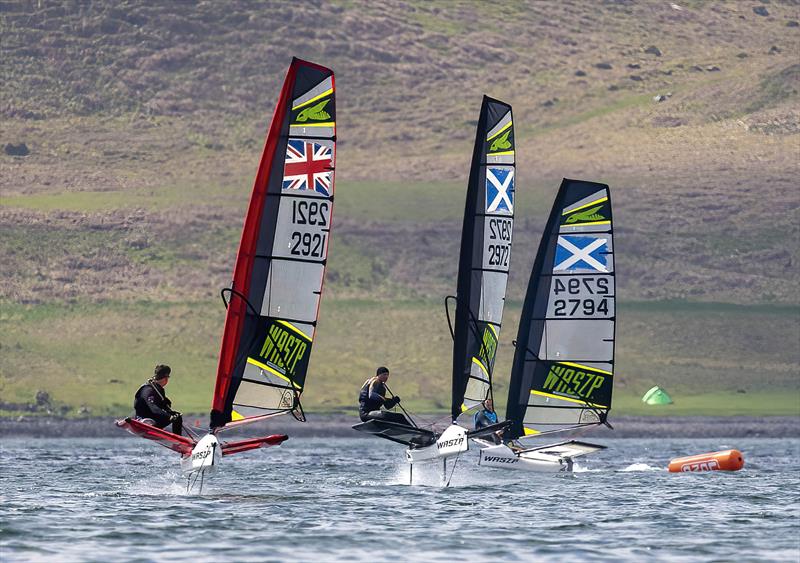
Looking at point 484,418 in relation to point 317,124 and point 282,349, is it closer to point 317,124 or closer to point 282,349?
point 282,349

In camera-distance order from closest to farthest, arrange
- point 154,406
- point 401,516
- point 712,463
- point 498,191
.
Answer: point 401,516 < point 154,406 < point 498,191 < point 712,463

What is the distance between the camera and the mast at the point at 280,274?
39750 mm

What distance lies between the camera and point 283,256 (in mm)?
39969

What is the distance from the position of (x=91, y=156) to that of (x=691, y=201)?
195 feet

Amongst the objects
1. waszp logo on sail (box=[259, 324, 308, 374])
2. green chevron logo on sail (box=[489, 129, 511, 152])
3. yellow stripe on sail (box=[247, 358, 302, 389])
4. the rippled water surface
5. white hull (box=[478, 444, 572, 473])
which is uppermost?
green chevron logo on sail (box=[489, 129, 511, 152])

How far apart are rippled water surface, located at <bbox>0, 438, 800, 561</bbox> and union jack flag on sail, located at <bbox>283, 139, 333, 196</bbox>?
699 cm

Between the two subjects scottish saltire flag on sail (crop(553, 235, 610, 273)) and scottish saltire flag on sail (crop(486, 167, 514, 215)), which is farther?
scottish saltire flag on sail (crop(553, 235, 610, 273))

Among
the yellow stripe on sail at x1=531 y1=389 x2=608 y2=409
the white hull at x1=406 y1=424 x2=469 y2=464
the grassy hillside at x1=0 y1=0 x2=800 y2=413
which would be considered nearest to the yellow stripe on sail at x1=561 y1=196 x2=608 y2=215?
the yellow stripe on sail at x1=531 y1=389 x2=608 y2=409

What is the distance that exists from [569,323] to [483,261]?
5.14 metres

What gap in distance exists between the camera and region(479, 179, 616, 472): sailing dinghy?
173 ft

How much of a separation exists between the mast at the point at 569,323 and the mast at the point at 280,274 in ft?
46.2

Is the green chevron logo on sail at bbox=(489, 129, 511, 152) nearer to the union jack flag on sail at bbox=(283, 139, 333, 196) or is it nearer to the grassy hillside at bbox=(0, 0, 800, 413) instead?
the union jack flag on sail at bbox=(283, 139, 333, 196)

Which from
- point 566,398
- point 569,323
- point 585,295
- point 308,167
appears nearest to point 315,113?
point 308,167

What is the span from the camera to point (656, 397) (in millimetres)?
127812
